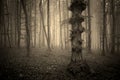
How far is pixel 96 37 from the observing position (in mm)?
30906

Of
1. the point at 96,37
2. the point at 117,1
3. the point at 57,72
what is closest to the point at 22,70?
the point at 57,72

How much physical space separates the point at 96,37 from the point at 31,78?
2471 cm

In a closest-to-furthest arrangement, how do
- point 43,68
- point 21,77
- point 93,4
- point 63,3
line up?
point 21,77 → point 43,68 → point 63,3 → point 93,4

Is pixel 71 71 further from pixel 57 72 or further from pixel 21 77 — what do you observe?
pixel 21 77

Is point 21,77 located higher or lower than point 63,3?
lower

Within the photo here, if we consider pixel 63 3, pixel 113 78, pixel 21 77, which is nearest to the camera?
pixel 21 77

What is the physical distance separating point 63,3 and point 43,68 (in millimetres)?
19529

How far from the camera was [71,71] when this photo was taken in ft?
30.5

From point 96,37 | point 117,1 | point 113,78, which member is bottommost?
point 113,78

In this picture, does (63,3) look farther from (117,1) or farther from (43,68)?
(43,68)

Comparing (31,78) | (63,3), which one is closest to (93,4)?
(63,3)

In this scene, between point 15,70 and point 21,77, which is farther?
point 15,70

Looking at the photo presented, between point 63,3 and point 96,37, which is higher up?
point 63,3

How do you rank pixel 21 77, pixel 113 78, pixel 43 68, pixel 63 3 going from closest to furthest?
pixel 21 77 < pixel 113 78 < pixel 43 68 < pixel 63 3
